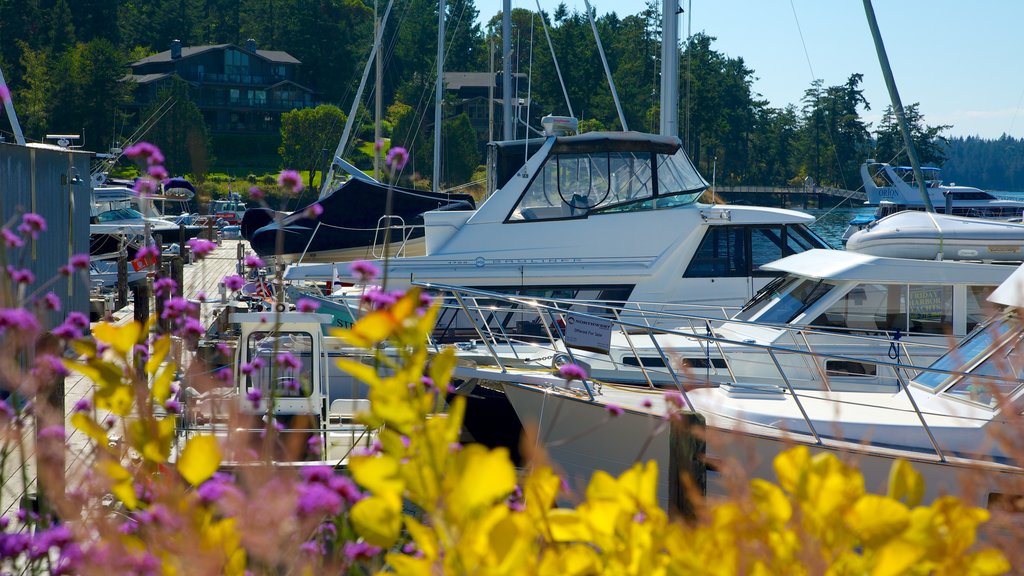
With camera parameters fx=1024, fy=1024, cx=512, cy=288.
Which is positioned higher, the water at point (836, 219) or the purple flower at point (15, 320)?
the purple flower at point (15, 320)

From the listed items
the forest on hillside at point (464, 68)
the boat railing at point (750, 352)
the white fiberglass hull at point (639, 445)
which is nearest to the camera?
the white fiberglass hull at point (639, 445)

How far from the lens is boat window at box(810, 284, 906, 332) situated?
370 inches

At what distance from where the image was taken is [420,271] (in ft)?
40.0

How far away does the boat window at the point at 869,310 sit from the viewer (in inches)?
370

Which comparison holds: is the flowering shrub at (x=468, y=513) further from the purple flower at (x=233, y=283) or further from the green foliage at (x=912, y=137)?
the green foliage at (x=912, y=137)

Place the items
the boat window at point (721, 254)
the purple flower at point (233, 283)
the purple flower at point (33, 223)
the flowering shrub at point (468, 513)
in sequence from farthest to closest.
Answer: the boat window at point (721, 254) < the purple flower at point (233, 283) < the purple flower at point (33, 223) < the flowering shrub at point (468, 513)

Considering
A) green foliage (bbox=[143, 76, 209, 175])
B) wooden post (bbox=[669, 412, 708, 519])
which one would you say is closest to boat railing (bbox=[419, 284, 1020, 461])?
wooden post (bbox=[669, 412, 708, 519])

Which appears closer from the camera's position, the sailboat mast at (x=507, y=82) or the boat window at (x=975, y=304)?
the boat window at (x=975, y=304)

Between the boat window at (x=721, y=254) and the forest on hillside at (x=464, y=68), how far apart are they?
145 ft

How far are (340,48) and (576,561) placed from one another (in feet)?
292

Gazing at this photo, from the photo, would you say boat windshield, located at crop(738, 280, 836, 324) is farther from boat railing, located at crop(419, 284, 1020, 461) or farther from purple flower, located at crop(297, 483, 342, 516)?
purple flower, located at crop(297, 483, 342, 516)

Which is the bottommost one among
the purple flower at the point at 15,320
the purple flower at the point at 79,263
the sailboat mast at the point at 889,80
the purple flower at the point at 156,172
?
the purple flower at the point at 15,320

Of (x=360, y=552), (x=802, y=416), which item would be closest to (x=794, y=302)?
(x=802, y=416)

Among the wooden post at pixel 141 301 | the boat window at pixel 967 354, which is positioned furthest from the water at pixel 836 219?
the boat window at pixel 967 354
